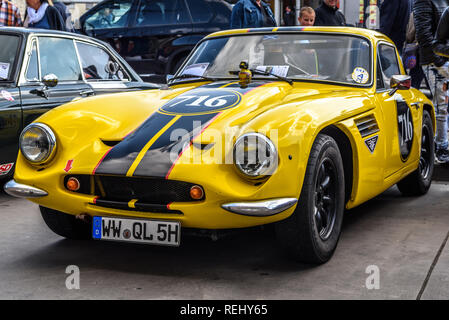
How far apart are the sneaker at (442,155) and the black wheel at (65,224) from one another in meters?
3.67

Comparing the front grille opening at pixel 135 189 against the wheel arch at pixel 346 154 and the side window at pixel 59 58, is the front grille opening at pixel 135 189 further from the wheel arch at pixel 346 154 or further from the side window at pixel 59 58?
the side window at pixel 59 58

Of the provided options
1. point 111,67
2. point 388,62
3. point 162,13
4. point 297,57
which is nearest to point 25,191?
point 297,57

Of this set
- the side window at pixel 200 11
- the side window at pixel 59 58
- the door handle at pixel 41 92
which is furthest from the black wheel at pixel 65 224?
the side window at pixel 200 11

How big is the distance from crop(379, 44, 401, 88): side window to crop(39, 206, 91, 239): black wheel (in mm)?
Result: 2406

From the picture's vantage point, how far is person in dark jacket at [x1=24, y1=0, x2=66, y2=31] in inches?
328

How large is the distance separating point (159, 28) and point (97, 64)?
4853 mm

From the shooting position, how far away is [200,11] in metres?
11.2

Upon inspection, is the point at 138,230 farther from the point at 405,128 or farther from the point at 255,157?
the point at 405,128

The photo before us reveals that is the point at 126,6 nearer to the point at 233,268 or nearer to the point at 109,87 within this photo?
the point at 109,87

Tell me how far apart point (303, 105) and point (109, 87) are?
327 centimetres

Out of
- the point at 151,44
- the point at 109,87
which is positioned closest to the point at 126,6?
the point at 151,44

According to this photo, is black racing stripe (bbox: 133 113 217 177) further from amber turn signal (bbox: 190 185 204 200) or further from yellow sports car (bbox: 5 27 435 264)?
amber turn signal (bbox: 190 185 204 200)

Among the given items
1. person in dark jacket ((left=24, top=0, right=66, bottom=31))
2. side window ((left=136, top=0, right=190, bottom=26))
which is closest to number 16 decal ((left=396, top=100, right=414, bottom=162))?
person in dark jacket ((left=24, top=0, right=66, bottom=31))

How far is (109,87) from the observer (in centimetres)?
650
